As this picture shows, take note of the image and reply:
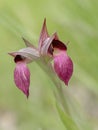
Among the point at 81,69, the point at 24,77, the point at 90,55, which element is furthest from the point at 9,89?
the point at 24,77

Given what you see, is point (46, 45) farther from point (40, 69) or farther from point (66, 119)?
point (40, 69)

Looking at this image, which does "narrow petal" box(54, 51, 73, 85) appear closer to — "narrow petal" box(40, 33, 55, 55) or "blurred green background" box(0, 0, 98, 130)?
"narrow petal" box(40, 33, 55, 55)

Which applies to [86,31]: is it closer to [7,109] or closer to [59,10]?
[59,10]

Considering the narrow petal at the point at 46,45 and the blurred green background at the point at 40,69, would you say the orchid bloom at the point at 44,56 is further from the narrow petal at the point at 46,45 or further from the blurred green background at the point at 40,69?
the blurred green background at the point at 40,69

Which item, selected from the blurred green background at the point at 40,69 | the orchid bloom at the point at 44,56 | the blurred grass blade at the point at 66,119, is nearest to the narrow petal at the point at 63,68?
the orchid bloom at the point at 44,56

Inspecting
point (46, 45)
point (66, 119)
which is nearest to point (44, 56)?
point (46, 45)

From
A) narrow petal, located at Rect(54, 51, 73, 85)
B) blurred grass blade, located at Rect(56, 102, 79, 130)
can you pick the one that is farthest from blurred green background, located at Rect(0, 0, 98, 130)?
narrow petal, located at Rect(54, 51, 73, 85)
